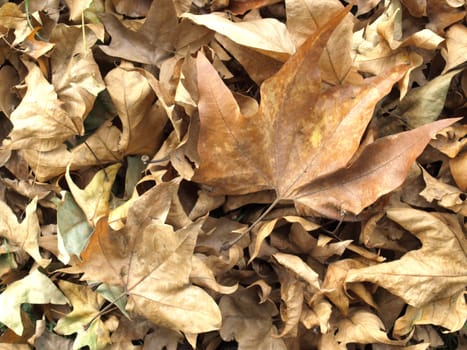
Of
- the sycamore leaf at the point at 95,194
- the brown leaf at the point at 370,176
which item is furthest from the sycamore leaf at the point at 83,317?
the brown leaf at the point at 370,176

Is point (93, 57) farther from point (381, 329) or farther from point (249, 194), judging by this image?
point (381, 329)

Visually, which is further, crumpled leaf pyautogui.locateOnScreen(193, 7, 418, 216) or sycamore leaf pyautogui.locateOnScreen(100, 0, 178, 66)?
sycamore leaf pyautogui.locateOnScreen(100, 0, 178, 66)

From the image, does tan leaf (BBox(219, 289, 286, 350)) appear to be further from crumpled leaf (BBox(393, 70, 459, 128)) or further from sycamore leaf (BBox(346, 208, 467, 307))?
crumpled leaf (BBox(393, 70, 459, 128))

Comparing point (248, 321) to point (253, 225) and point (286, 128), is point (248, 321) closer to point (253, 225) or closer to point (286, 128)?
point (253, 225)

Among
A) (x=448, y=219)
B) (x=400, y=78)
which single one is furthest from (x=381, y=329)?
(x=400, y=78)

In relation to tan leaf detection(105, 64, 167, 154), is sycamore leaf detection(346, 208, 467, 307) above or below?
below

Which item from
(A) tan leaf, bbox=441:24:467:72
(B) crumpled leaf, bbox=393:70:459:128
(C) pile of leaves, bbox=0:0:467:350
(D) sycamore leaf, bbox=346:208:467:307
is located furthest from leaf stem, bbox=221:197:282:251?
(A) tan leaf, bbox=441:24:467:72

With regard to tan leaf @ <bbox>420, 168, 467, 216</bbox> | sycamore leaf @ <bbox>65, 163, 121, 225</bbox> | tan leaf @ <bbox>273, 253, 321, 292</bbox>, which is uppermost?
tan leaf @ <bbox>420, 168, 467, 216</bbox>

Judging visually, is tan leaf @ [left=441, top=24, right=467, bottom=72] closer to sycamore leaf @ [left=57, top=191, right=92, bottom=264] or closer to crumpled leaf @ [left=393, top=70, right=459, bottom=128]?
crumpled leaf @ [left=393, top=70, right=459, bottom=128]
